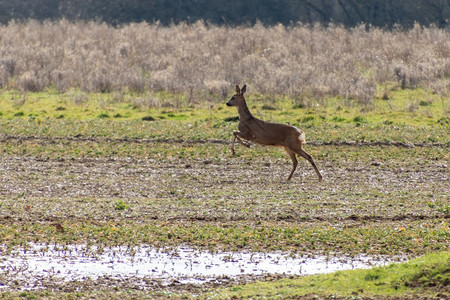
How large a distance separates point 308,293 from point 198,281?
A: 5.73 feet

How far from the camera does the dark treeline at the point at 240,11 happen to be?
211 feet

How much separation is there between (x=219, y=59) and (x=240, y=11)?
22864mm

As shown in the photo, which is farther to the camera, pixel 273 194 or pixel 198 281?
pixel 273 194

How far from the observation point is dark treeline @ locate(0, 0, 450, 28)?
64.2m

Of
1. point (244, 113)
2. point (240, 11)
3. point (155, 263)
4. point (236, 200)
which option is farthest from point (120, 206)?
point (240, 11)

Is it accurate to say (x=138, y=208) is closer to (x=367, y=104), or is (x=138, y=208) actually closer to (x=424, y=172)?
(x=424, y=172)

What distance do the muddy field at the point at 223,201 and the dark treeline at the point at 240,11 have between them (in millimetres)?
42053

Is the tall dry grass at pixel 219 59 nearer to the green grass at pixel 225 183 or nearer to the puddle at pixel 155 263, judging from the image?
the green grass at pixel 225 183

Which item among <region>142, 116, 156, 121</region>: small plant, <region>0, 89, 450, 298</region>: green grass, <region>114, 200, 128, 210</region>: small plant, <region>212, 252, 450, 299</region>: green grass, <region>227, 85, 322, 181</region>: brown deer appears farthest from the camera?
<region>142, 116, 156, 121</region>: small plant

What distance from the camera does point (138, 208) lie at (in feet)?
51.7

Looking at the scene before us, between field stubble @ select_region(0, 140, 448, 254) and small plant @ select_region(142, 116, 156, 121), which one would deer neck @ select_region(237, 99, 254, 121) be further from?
small plant @ select_region(142, 116, 156, 121)

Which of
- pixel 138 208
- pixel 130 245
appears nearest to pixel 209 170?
pixel 138 208

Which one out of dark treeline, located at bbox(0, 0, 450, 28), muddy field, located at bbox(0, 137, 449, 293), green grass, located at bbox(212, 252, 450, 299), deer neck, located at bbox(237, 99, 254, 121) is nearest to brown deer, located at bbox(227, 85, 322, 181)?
deer neck, located at bbox(237, 99, 254, 121)

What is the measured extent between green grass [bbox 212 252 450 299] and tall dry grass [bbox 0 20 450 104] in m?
22.3
